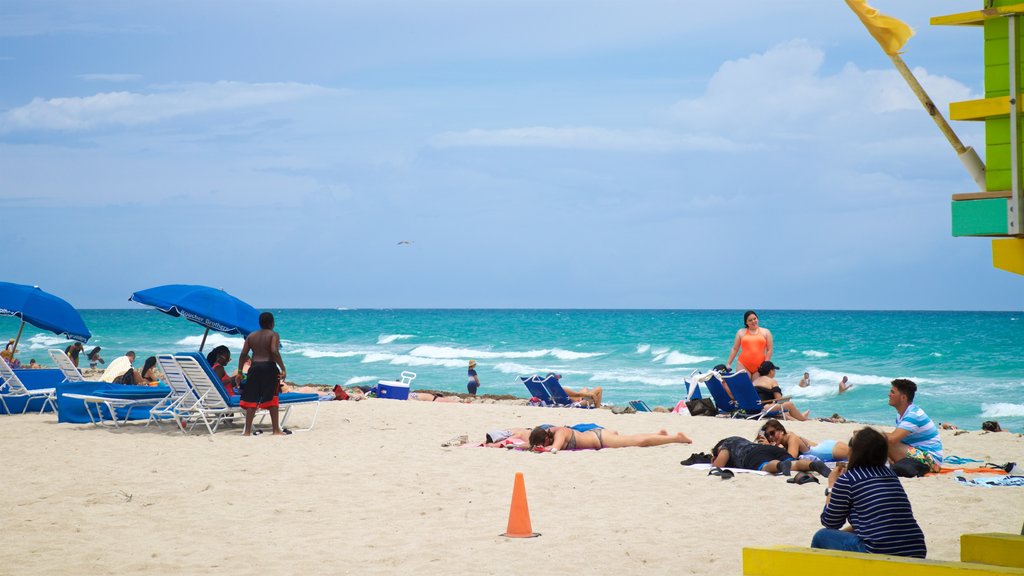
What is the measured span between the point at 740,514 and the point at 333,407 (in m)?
8.87

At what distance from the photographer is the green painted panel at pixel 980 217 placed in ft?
11.5

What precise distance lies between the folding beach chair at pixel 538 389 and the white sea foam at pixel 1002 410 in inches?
408

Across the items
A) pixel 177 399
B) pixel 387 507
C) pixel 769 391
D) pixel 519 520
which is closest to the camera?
pixel 519 520

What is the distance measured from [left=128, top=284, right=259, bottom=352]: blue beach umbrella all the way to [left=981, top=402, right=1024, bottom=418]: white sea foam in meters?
16.2

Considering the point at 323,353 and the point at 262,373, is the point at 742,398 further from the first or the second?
the point at 323,353

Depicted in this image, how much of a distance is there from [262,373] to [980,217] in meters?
8.64

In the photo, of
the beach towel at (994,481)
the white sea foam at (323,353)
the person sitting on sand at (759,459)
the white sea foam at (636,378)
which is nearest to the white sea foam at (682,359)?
the white sea foam at (636,378)

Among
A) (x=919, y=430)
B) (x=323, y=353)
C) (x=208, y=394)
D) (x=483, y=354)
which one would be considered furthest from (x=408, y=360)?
(x=919, y=430)

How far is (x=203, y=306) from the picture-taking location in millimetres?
12133

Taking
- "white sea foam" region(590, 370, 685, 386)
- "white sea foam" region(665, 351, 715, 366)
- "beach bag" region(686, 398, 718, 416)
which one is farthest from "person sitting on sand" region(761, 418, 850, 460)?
"white sea foam" region(665, 351, 715, 366)

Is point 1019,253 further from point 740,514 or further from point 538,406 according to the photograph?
point 538,406

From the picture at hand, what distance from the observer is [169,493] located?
7.80 meters

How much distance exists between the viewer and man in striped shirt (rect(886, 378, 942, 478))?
8.41m

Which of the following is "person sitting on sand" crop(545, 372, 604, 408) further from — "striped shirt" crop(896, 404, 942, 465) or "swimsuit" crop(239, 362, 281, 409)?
"striped shirt" crop(896, 404, 942, 465)
